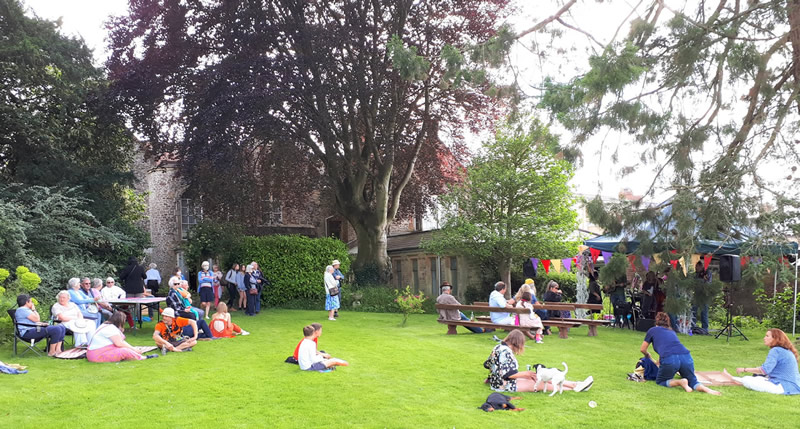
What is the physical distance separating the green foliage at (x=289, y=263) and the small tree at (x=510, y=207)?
4004 millimetres

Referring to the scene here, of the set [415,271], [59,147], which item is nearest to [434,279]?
[415,271]

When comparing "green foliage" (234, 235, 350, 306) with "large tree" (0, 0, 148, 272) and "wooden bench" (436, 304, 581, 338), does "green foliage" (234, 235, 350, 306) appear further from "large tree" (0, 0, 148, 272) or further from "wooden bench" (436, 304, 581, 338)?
"wooden bench" (436, 304, 581, 338)

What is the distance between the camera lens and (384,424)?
20.4ft

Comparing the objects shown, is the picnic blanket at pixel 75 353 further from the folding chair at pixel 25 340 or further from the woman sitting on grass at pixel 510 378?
the woman sitting on grass at pixel 510 378

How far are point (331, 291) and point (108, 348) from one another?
7.26 m

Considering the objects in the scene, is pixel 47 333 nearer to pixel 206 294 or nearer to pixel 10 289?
pixel 10 289

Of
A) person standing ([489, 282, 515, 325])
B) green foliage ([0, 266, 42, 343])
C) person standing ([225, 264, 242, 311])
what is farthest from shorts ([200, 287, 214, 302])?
person standing ([489, 282, 515, 325])

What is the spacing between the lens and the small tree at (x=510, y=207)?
19.5 metres

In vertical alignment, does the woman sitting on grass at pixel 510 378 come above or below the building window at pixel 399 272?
below

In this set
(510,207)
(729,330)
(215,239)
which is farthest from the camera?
(215,239)

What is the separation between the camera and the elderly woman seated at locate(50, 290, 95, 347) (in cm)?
1122

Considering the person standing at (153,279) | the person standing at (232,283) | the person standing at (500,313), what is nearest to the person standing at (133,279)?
the person standing at (153,279)

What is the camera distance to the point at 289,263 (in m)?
20.7

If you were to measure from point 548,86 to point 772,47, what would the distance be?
333cm
